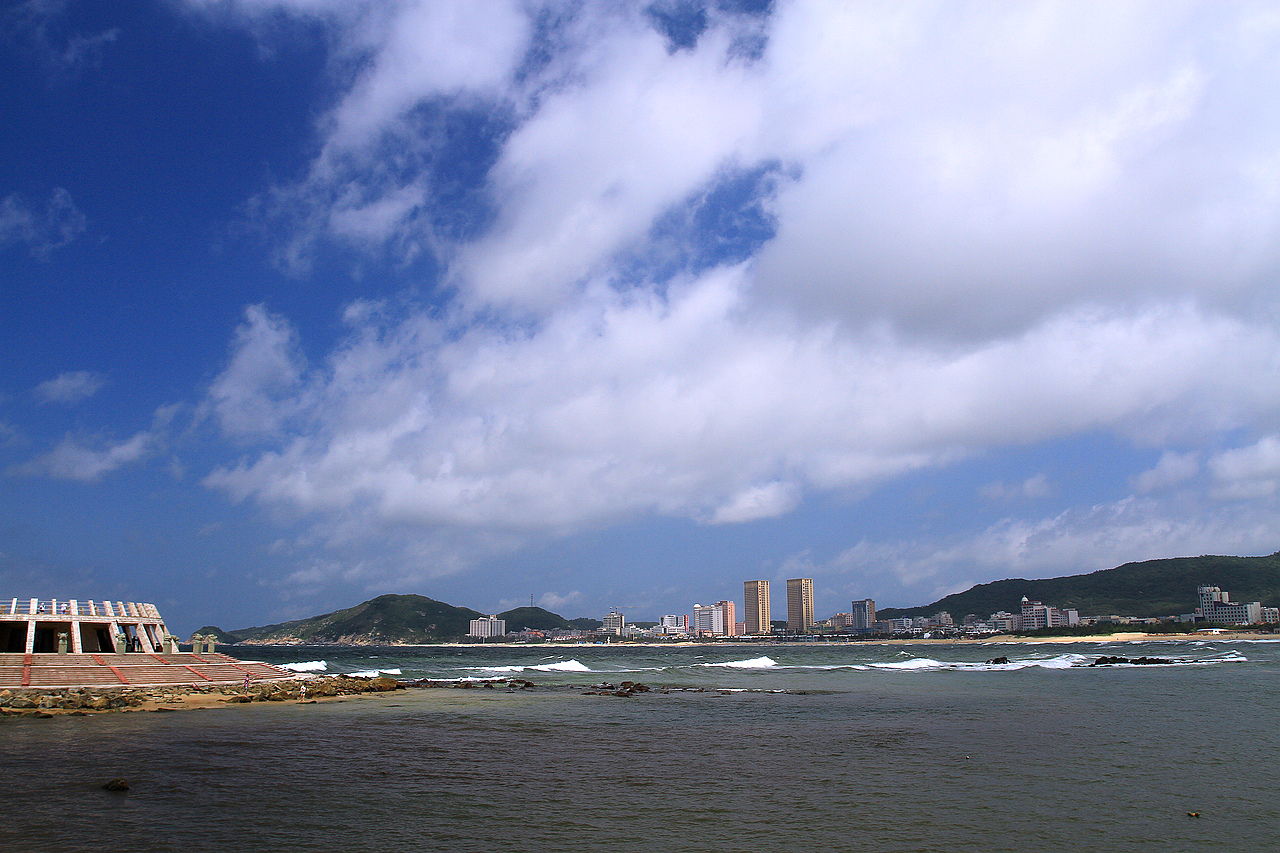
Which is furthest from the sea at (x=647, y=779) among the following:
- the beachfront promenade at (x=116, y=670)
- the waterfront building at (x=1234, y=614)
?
the waterfront building at (x=1234, y=614)

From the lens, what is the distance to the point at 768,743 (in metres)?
24.2

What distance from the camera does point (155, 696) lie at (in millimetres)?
32188

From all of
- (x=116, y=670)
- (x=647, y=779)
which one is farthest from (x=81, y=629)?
(x=647, y=779)

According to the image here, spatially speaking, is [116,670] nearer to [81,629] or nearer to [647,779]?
[81,629]

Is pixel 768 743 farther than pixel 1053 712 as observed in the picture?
No

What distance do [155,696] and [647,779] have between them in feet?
84.2

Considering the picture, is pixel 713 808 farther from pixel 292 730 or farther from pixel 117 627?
pixel 117 627

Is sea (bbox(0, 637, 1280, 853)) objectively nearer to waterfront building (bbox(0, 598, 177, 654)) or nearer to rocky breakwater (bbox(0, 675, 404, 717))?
rocky breakwater (bbox(0, 675, 404, 717))

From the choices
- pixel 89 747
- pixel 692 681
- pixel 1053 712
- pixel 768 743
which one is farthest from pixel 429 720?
pixel 692 681

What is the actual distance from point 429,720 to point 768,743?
568 inches

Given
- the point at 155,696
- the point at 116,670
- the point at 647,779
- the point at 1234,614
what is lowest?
the point at 1234,614

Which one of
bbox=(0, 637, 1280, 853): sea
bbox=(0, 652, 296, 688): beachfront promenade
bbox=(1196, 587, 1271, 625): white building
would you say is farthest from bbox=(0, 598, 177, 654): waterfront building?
bbox=(1196, 587, 1271, 625): white building

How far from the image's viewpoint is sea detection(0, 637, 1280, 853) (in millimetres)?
12859

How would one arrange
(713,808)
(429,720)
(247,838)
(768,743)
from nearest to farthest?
(247,838) → (713,808) → (768,743) → (429,720)
